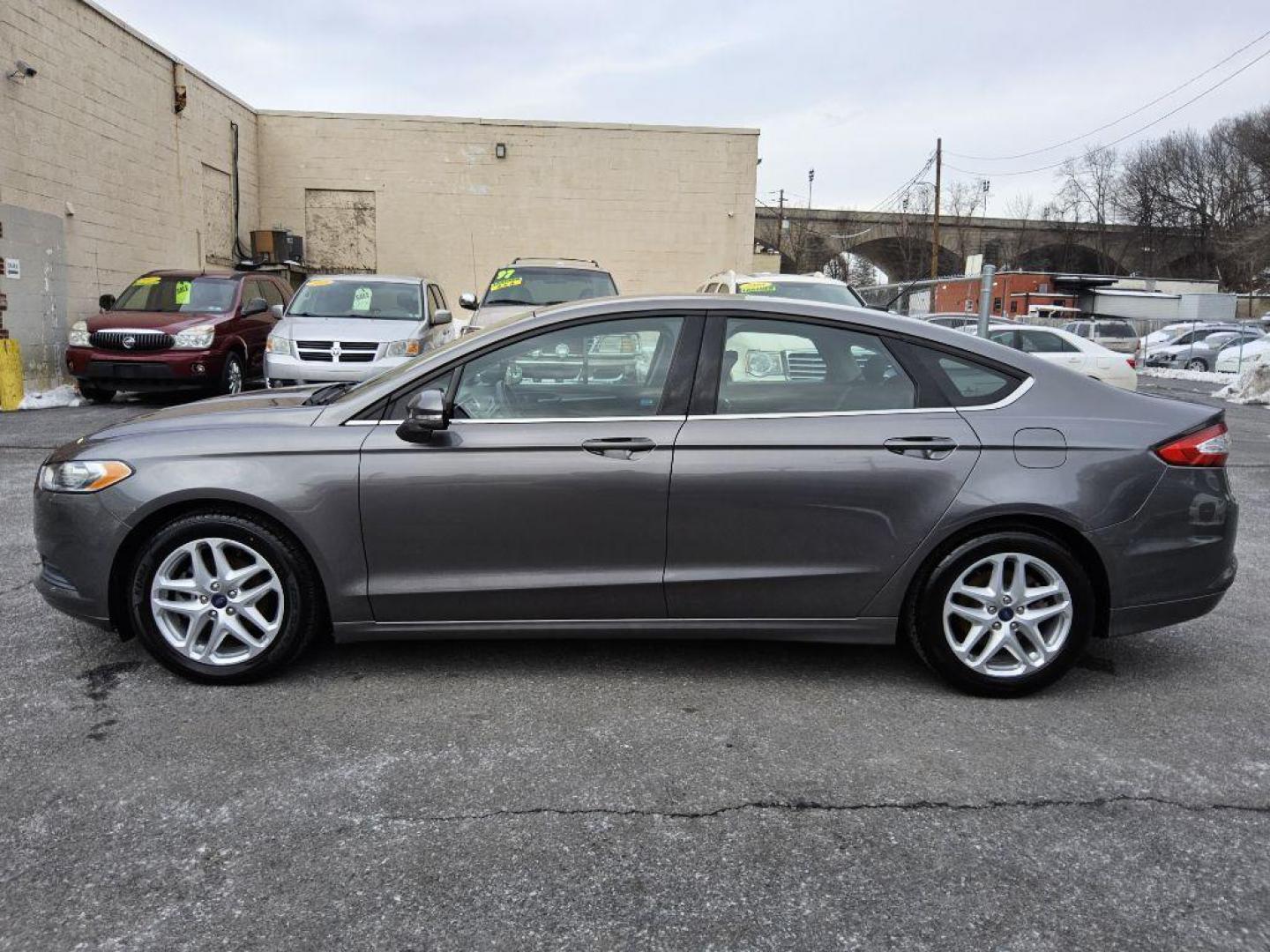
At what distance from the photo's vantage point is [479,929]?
231 cm

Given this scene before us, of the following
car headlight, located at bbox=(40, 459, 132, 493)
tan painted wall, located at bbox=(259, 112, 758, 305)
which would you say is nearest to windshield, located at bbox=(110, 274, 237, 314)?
tan painted wall, located at bbox=(259, 112, 758, 305)

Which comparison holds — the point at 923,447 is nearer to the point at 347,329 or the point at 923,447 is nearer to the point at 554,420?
the point at 554,420

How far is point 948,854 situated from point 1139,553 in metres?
1.65

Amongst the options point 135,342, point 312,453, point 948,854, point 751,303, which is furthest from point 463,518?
point 135,342

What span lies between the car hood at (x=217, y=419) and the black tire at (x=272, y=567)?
1.25 feet

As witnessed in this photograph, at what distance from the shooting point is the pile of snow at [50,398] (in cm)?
1298

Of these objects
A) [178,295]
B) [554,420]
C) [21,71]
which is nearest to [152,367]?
[178,295]

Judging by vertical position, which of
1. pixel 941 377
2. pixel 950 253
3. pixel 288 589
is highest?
pixel 950 253

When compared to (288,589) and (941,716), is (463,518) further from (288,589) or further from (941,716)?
(941,716)

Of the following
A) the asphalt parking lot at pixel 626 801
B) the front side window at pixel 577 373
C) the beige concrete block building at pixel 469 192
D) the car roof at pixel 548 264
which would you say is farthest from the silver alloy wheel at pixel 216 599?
the beige concrete block building at pixel 469 192

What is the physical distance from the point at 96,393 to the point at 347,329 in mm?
5053

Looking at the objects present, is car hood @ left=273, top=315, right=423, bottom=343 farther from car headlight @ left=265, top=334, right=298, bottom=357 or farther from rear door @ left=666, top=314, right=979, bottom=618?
rear door @ left=666, top=314, right=979, bottom=618

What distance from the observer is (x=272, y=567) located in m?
3.66

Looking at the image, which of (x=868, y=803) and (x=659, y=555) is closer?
(x=868, y=803)
